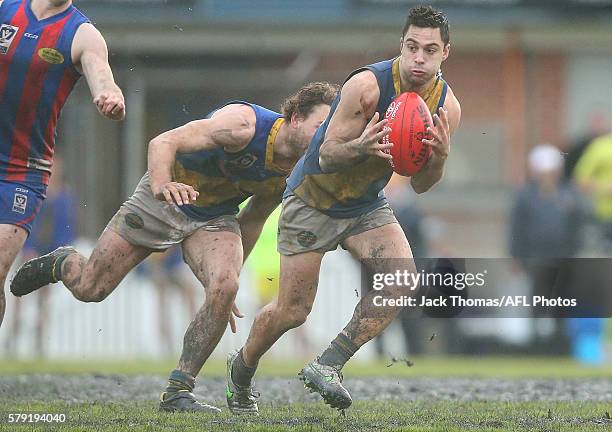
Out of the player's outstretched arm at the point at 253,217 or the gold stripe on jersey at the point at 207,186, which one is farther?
the player's outstretched arm at the point at 253,217

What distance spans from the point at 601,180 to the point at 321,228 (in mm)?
7601

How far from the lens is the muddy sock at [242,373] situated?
8.81 metres

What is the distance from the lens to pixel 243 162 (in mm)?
8648

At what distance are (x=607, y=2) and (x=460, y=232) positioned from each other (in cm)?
324

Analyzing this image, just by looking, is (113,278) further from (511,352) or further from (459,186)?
(459,186)

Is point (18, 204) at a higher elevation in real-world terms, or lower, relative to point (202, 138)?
lower

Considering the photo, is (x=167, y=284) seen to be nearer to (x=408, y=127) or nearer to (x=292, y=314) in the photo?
(x=292, y=314)

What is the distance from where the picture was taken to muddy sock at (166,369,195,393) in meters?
8.62

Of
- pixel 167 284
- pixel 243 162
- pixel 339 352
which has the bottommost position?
pixel 339 352

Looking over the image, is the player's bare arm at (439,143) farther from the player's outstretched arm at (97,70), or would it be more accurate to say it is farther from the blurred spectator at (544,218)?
the blurred spectator at (544,218)

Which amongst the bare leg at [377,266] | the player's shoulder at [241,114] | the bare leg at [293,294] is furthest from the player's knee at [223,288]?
the player's shoulder at [241,114]

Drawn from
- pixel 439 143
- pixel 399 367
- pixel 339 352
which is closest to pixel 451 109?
pixel 439 143

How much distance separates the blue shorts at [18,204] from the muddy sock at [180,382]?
4.11 feet

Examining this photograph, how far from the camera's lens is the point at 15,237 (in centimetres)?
848
